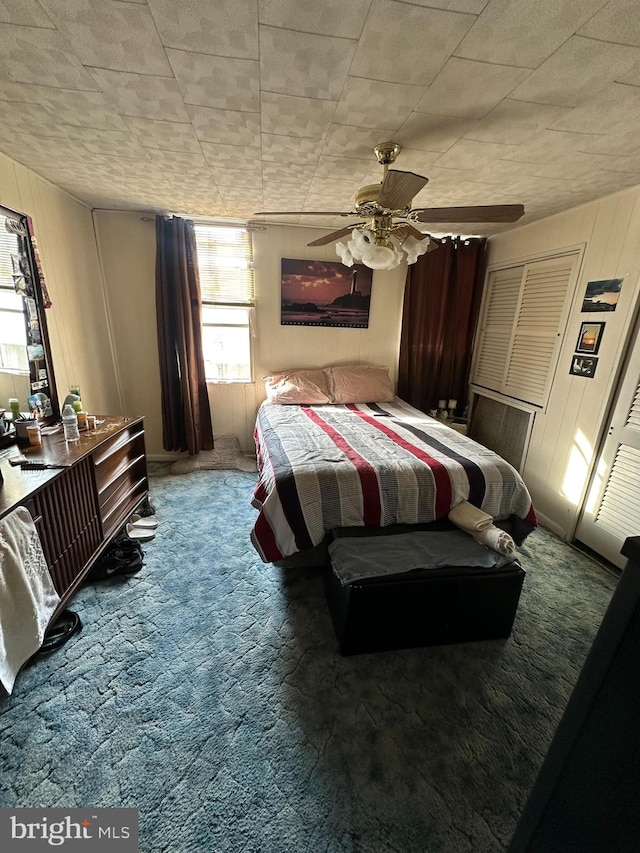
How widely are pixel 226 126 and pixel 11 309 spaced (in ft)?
5.30

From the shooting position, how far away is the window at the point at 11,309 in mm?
1982

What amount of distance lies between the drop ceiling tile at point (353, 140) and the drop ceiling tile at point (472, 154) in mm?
386

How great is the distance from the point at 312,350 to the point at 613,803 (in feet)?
11.6

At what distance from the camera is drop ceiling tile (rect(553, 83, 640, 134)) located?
1.34 metres

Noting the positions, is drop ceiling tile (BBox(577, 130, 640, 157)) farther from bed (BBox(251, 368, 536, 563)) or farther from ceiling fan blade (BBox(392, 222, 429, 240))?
bed (BBox(251, 368, 536, 563))

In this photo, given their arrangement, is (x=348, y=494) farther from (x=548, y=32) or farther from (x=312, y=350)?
(x=312, y=350)

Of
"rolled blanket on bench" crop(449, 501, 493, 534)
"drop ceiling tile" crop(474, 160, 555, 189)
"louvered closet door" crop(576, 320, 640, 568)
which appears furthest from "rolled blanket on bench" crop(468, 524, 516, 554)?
"drop ceiling tile" crop(474, 160, 555, 189)

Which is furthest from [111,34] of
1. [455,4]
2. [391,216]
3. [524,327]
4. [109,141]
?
[524,327]

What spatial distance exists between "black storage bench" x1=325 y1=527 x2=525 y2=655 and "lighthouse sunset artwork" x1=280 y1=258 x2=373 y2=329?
2535mm

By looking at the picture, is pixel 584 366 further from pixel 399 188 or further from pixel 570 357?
pixel 399 188

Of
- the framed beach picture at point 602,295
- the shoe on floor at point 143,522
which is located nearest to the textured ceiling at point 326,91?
the framed beach picture at point 602,295

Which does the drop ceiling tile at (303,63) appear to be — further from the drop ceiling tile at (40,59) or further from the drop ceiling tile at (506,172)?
the drop ceiling tile at (506,172)

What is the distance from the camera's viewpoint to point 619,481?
7.47 feet

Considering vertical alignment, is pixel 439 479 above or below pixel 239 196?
below
